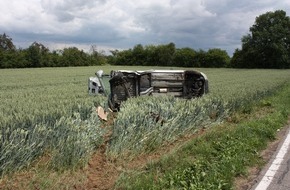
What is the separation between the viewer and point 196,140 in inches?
340

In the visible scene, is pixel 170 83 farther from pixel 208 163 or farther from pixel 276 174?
pixel 276 174

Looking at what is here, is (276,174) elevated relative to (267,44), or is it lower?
lower

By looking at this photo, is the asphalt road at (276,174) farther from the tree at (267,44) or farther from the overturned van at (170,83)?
the tree at (267,44)

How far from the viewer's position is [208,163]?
674 cm

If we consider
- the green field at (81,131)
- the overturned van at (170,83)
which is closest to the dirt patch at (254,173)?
the green field at (81,131)

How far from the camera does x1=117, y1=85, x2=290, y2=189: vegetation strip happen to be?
18.9 feet

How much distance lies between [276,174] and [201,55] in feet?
275

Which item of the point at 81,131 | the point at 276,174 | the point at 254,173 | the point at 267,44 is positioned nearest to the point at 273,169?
the point at 276,174

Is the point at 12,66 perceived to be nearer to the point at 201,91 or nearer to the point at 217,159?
the point at 201,91

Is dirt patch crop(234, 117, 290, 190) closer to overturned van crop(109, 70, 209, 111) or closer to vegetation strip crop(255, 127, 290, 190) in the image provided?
vegetation strip crop(255, 127, 290, 190)

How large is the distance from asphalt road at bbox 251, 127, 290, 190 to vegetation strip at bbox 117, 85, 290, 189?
298mm

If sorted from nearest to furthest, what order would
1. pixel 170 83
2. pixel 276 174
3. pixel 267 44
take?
pixel 276 174 → pixel 170 83 → pixel 267 44

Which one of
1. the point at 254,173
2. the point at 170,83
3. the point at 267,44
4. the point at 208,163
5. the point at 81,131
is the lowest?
the point at 254,173

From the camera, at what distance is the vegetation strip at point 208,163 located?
5.75m
